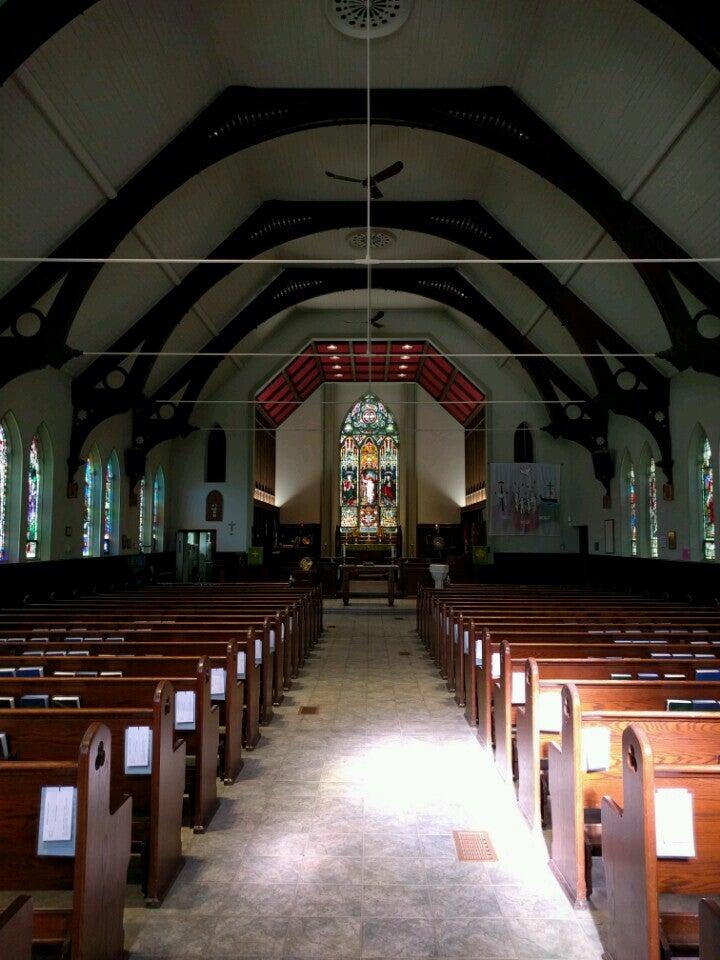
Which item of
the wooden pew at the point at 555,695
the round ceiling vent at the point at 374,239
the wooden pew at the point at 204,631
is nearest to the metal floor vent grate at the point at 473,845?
the wooden pew at the point at 555,695

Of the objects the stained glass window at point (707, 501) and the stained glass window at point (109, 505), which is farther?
the stained glass window at point (109, 505)

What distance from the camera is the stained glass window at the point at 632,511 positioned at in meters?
13.8

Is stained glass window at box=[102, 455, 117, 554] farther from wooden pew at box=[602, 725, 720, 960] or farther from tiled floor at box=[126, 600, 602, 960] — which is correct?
wooden pew at box=[602, 725, 720, 960]

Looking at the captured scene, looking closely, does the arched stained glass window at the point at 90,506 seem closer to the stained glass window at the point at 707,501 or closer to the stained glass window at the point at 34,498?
the stained glass window at the point at 34,498

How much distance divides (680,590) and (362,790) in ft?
29.1

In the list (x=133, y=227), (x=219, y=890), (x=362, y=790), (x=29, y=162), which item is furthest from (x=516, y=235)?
(x=219, y=890)

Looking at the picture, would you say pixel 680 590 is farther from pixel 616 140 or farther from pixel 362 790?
pixel 362 790

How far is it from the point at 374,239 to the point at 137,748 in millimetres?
12851

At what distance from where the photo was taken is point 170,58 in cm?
795

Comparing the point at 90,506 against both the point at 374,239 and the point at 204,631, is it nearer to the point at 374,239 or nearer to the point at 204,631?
the point at 374,239

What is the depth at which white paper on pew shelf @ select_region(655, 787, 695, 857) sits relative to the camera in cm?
213

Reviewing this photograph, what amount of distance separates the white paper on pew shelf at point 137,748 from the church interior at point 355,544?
0.01 m

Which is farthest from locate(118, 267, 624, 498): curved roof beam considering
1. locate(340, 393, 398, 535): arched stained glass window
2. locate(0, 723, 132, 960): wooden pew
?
locate(0, 723, 132, 960): wooden pew

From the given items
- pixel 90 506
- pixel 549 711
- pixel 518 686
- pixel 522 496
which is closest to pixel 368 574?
pixel 522 496
